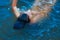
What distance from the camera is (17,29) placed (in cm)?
584

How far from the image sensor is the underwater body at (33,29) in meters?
5.94

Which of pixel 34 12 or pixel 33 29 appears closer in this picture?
pixel 33 29

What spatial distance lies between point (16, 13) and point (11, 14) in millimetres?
329

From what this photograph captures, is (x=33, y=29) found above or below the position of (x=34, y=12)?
below

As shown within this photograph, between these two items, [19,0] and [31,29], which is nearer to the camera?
[31,29]

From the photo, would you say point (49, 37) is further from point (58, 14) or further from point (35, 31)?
point (58, 14)

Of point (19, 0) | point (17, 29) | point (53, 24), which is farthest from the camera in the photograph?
point (19, 0)

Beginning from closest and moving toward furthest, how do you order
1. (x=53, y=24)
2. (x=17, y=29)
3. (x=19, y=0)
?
(x=17, y=29)
(x=53, y=24)
(x=19, y=0)

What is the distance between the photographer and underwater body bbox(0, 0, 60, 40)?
5938 mm

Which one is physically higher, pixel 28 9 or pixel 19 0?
pixel 19 0

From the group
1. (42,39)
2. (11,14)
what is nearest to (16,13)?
(11,14)

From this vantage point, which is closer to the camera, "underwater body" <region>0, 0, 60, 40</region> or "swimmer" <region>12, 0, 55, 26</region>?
"swimmer" <region>12, 0, 55, 26</region>

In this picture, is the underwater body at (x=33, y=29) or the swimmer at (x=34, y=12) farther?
the underwater body at (x=33, y=29)

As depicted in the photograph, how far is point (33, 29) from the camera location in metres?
6.10
